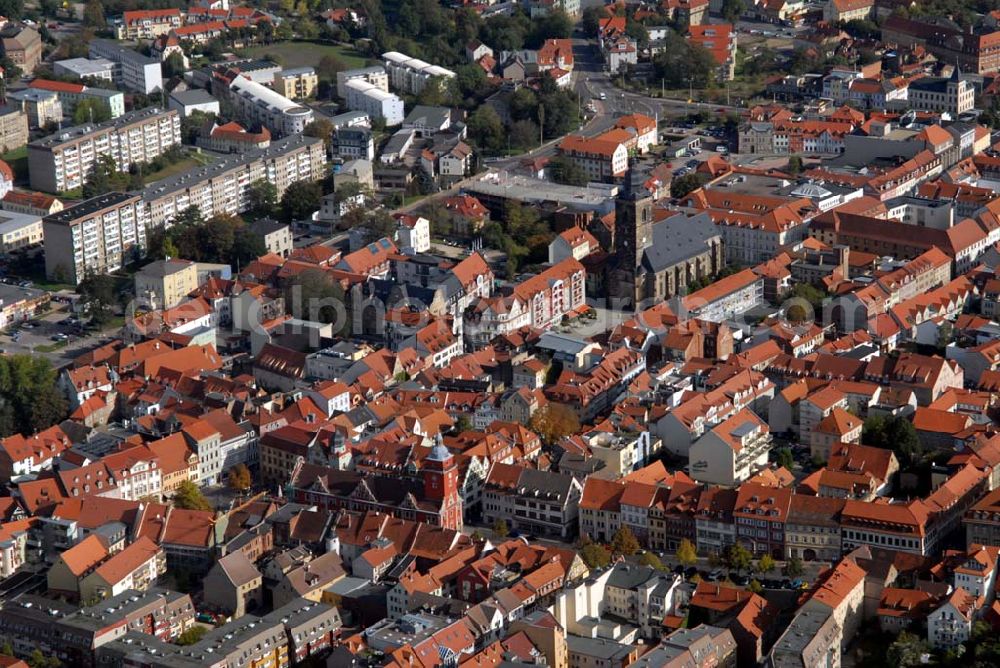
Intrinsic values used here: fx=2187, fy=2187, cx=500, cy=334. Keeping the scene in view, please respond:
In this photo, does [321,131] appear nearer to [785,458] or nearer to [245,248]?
[245,248]

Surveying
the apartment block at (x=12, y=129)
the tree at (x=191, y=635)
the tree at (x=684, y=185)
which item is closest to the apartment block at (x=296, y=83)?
the apartment block at (x=12, y=129)

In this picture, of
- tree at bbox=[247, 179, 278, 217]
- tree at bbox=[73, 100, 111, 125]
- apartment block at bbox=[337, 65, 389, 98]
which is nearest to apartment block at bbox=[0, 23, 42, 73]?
tree at bbox=[73, 100, 111, 125]

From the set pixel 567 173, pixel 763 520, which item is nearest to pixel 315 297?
pixel 567 173

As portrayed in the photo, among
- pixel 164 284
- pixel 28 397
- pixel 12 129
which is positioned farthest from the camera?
pixel 12 129

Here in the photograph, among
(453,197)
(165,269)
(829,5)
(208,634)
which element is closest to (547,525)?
(208,634)

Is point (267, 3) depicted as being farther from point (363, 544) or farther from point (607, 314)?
point (363, 544)

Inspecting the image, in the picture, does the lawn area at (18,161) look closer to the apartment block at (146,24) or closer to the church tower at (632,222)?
the apartment block at (146,24)
